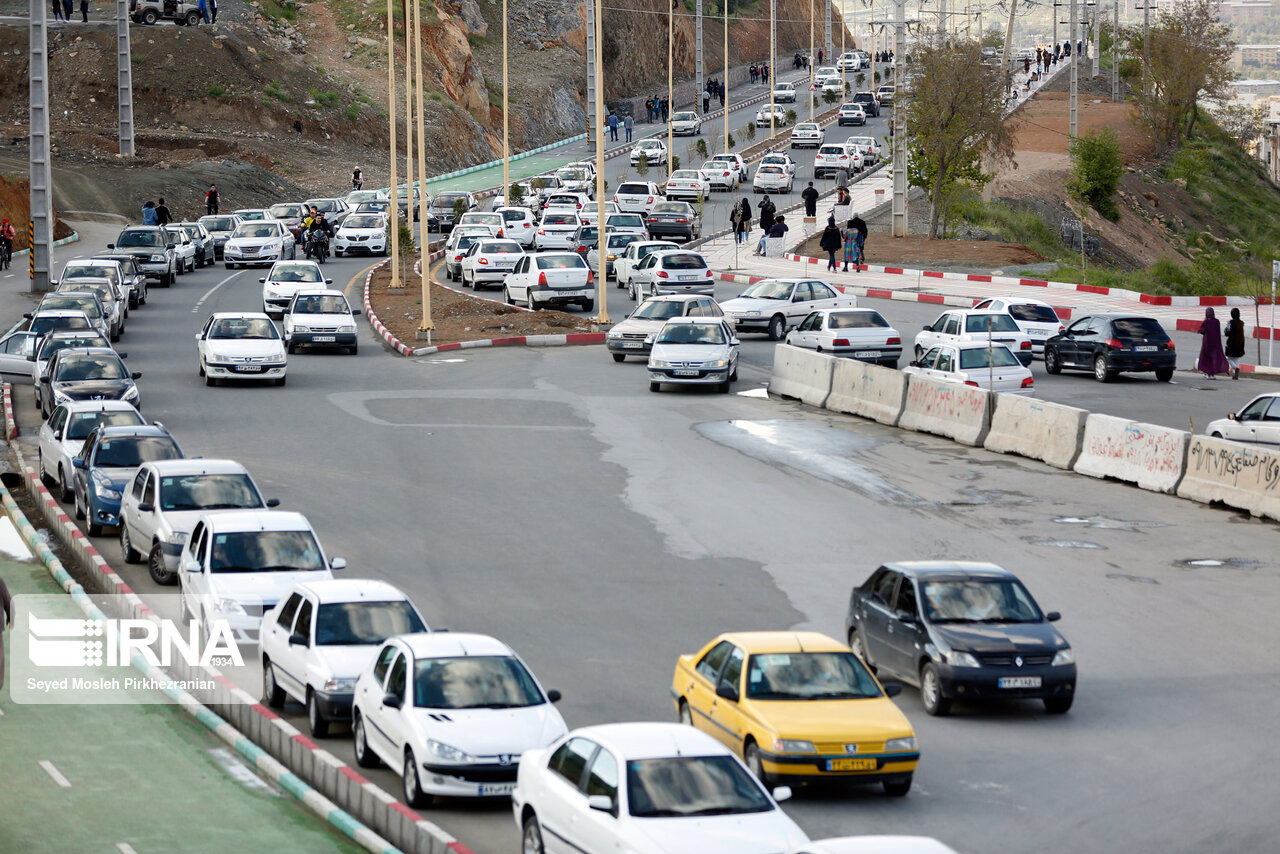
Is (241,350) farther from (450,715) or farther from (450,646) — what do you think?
(450,715)

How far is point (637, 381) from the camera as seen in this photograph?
114 ft

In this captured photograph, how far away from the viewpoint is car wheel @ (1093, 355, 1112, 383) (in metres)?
34.2

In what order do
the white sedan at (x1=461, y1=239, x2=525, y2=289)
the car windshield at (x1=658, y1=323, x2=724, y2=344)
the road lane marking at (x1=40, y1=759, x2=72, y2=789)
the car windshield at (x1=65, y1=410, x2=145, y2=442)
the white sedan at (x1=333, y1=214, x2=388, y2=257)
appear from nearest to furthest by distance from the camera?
the road lane marking at (x1=40, y1=759, x2=72, y2=789)
the car windshield at (x1=65, y1=410, x2=145, y2=442)
the car windshield at (x1=658, y1=323, x2=724, y2=344)
the white sedan at (x1=461, y1=239, x2=525, y2=289)
the white sedan at (x1=333, y1=214, x2=388, y2=257)

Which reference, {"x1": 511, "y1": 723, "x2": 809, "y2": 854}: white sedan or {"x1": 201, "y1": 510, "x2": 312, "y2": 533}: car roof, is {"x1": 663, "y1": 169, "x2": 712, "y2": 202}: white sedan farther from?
{"x1": 511, "y1": 723, "x2": 809, "y2": 854}: white sedan

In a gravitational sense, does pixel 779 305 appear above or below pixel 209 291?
below

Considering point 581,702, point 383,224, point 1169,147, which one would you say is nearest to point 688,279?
point 383,224

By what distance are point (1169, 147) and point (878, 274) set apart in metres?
56.4

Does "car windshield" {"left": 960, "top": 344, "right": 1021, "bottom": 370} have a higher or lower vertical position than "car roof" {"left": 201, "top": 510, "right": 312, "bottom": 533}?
higher

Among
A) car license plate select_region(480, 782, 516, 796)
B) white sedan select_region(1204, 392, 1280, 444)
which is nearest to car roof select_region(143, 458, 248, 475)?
car license plate select_region(480, 782, 516, 796)

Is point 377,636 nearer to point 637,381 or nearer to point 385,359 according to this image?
point 637,381

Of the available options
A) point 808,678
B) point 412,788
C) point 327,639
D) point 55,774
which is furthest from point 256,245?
point 412,788

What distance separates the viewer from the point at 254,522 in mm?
17516

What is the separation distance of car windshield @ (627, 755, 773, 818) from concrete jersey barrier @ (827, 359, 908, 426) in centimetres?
2020

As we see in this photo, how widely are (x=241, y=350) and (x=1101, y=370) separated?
58.0ft
